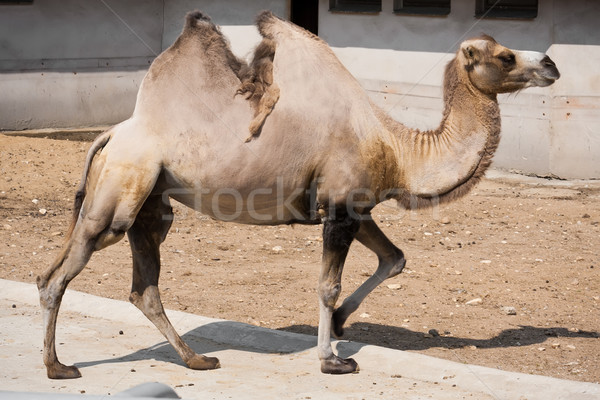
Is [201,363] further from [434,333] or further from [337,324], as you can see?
[434,333]

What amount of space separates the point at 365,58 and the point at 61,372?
32.1 ft

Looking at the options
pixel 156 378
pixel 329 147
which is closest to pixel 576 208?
pixel 329 147

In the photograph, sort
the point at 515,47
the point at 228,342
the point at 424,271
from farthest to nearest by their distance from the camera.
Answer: the point at 515,47 < the point at 424,271 < the point at 228,342

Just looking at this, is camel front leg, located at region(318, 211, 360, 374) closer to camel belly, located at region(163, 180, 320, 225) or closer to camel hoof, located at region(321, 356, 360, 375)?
camel hoof, located at region(321, 356, 360, 375)

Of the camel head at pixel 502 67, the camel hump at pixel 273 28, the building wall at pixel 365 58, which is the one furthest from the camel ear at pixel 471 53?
the building wall at pixel 365 58

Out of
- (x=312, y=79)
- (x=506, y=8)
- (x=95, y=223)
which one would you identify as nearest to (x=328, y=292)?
→ (x=312, y=79)

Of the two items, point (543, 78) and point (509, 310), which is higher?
point (543, 78)

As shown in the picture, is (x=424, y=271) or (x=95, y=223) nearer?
(x=95, y=223)

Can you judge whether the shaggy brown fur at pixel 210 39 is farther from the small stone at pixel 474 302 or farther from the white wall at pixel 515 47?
the white wall at pixel 515 47

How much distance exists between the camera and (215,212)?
618 centimetres

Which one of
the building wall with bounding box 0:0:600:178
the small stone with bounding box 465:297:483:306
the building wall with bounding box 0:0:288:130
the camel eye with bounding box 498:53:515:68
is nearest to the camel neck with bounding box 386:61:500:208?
the camel eye with bounding box 498:53:515:68

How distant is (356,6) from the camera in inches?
584

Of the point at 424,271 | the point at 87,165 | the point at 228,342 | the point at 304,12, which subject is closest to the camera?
the point at 87,165

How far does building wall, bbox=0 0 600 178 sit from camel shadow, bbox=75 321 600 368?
565cm
